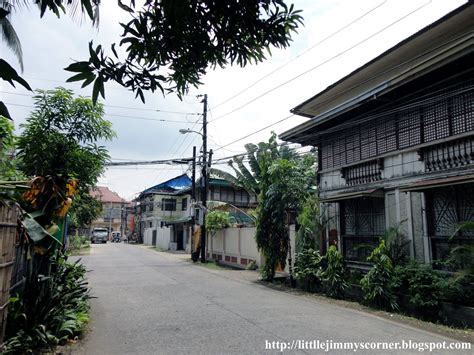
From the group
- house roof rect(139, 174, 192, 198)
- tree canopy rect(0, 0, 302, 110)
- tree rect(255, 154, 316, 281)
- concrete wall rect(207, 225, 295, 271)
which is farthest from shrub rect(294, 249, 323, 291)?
house roof rect(139, 174, 192, 198)

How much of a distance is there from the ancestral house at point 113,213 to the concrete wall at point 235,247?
185ft

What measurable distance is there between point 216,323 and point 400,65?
31.0 feet

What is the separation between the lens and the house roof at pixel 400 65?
9.13 m

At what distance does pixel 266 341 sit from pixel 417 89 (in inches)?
319

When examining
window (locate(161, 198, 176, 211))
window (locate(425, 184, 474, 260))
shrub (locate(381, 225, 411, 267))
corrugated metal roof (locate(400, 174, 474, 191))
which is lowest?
shrub (locate(381, 225, 411, 267))

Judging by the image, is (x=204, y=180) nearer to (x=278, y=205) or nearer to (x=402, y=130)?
(x=278, y=205)

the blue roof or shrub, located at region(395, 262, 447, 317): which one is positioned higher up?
the blue roof

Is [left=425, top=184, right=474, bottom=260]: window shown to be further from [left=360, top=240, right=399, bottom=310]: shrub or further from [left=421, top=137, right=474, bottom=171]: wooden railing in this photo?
[left=360, top=240, right=399, bottom=310]: shrub

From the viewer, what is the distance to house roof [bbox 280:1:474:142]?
9130 millimetres

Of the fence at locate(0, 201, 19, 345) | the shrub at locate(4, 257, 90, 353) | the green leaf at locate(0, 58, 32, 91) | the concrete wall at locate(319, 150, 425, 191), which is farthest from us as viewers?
the concrete wall at locate(319, 150, 425, 191)

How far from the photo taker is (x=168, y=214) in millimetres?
46656

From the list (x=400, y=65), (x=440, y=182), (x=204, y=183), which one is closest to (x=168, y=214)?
(x=204, y=183)

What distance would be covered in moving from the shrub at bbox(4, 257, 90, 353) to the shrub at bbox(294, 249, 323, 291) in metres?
7.25

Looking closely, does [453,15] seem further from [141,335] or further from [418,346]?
[141,335]
